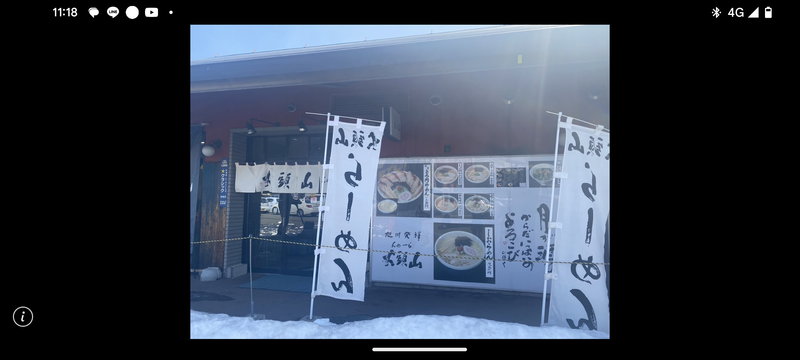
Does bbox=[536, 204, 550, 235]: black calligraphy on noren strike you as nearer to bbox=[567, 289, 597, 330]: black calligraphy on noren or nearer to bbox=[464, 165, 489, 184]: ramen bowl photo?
bbox=[464, 165, 489, 184]: ramen bowl photo

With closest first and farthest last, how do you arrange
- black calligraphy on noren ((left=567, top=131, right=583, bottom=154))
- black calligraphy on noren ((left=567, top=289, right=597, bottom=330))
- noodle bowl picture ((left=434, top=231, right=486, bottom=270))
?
black calligraphy on noren ((left=567, top=289, right=597, bottom=330)), black calligraphy on noren ((left=567, top=131, right=583, bottom=154)), noodle bowl picture ((left=434, top=231, right=486, bottom=270))

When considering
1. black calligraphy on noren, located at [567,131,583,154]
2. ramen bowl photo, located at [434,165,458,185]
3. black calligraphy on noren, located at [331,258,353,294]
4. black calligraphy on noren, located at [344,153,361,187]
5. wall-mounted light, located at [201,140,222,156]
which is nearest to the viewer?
black calligraphy on noren, located at [567,131,583,154]

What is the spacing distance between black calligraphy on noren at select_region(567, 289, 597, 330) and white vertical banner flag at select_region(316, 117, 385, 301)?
2.50 metres

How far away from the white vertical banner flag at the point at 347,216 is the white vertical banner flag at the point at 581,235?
7.67 feet

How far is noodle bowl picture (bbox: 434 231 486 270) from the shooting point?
20.2ft

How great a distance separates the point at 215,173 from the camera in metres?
7.38

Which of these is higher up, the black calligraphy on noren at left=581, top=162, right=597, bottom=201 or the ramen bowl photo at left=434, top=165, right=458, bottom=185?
the ramen bowl photo at left=434, top=165, right=458, bottom=185

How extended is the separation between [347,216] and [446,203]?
236 cm

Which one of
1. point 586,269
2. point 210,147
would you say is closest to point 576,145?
point 586,269

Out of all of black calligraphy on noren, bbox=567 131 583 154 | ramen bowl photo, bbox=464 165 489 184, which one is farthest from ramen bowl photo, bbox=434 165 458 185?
black calligraphy on noren, bbox=567 131 583 154

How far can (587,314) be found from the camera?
3.96 metres

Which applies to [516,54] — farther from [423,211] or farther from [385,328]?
[385,328]

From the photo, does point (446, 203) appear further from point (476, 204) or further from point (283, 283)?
point (283, 283)
